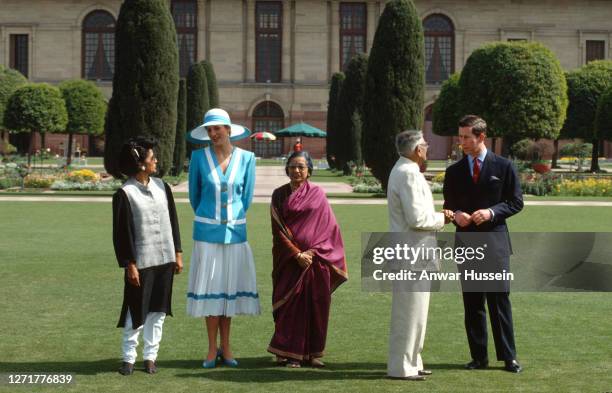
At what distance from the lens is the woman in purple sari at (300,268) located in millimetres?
7895

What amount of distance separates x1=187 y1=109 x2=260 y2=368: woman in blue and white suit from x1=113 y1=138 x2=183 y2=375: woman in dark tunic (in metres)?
0.28

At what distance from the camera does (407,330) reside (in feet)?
24.2

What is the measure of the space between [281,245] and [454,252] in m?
1.38

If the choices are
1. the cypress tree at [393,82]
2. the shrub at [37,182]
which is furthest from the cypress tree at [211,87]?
the cypress tree at [393,82]

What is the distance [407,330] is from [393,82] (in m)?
22.2

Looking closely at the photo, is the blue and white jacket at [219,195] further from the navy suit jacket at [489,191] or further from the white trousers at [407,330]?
the navy suit jacket at [489,191]

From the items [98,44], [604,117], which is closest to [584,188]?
[604,117]

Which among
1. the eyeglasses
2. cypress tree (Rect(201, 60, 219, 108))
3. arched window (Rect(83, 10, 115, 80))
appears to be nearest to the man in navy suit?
the eyeglasses

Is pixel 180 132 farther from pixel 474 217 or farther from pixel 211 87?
pixel 474 217

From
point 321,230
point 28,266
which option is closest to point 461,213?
point 321,230

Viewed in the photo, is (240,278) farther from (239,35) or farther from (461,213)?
(239,35)

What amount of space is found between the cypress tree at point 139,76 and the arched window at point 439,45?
41.5 meters

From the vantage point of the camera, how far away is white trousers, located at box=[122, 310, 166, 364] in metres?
7.53

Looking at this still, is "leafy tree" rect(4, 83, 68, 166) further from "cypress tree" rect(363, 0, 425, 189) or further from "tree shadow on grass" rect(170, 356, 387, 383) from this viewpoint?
"tree shadow on grass" rect(170, 356, 387, 383)
